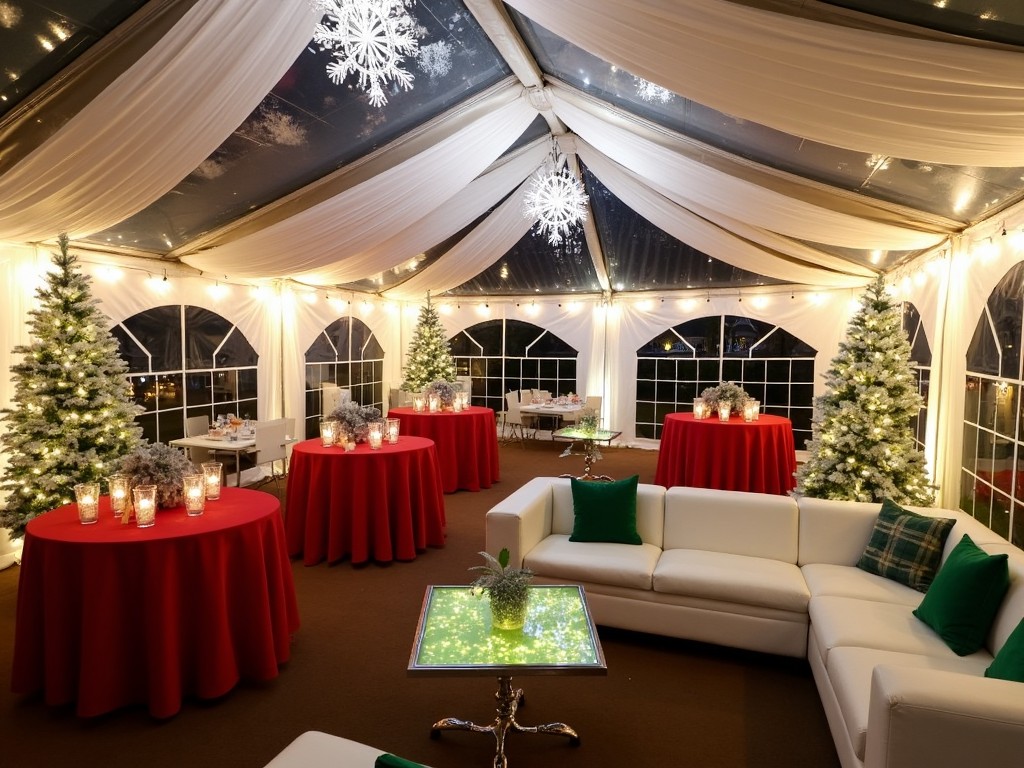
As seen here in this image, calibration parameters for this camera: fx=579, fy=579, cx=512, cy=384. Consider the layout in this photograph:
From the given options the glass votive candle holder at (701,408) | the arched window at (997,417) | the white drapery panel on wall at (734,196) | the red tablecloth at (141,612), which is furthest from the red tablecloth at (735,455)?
the red tablecloth at (141,612)

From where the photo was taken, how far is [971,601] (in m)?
2.59

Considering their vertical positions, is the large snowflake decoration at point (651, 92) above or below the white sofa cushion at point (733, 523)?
above

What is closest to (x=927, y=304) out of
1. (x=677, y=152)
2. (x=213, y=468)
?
(x=677, y=152)

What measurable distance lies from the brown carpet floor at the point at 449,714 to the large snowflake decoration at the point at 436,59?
13.8 feet

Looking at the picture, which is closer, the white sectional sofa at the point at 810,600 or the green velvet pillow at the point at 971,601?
the white sectional sofa at the point at 810,600

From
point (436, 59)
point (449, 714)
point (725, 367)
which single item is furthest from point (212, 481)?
point (725, 367)

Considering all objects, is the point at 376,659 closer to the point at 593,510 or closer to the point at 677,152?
the point at 593,510

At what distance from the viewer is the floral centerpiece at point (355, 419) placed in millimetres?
5055

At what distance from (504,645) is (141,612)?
1.73 metres

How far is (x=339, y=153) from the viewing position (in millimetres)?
5309

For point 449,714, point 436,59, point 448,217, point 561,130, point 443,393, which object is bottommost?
point 449,714

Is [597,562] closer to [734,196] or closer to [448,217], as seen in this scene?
[734,196]

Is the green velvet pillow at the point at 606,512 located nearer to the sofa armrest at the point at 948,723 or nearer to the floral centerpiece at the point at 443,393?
the sofa armrest at the point at 948,723

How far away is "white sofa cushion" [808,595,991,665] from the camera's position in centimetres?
258
